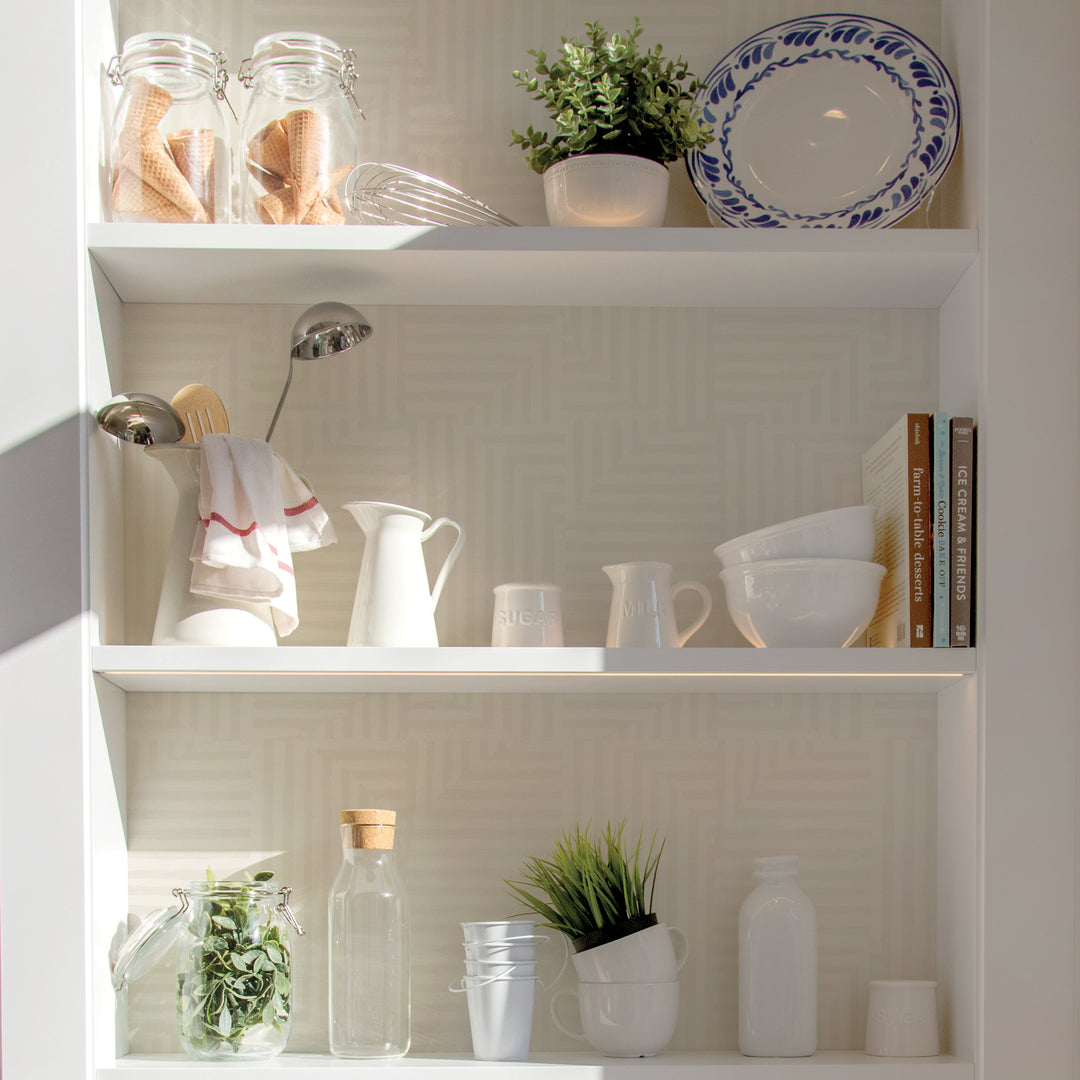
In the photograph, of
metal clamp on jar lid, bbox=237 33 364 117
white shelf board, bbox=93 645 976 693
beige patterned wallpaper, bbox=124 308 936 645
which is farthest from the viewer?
beige patterned wallpaper, bbox=124 308 936 645

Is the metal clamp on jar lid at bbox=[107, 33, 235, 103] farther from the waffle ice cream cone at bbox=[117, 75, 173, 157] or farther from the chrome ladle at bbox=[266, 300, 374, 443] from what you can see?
the chrome ladle at bbox=[266, 300, 374, 443]

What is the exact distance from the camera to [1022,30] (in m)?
1.36

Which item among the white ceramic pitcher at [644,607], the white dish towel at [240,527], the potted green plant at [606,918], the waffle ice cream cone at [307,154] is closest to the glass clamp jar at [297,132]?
the waffle ice cream cone at [307,154]

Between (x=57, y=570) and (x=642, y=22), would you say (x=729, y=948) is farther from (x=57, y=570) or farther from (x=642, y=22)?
(x=642, y=22)

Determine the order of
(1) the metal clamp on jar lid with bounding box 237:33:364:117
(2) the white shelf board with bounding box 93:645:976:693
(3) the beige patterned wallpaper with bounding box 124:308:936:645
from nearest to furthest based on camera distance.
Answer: (2) the white shelf board with bounding box 93:645:976:693, (1) the metal clamp on jar lid with bounding box 237:33:364:117, (3) the beige patterned wallpaper with bounding box 124:308:936:645

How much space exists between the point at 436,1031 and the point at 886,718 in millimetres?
619

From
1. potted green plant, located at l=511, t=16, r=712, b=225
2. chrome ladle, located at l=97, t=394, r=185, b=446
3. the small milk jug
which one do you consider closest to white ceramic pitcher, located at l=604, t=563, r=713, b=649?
the small milk jug

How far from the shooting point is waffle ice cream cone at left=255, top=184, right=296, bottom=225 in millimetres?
1361

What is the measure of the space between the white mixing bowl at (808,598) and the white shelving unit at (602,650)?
0.04 meters

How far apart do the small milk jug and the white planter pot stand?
2.30 feet

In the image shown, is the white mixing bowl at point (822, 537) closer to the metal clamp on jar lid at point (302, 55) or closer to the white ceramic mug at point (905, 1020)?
the white ceramic mug at point (905, 1020)

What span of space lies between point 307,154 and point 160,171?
0.50 ft

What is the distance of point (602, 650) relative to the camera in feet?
4.19

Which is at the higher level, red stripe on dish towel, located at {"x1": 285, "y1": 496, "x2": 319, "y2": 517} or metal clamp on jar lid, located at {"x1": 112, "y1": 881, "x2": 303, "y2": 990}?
red stripe on dish towel, located at {"x1": 285, "y1": 496, "x2": 319, "y2": 517}
